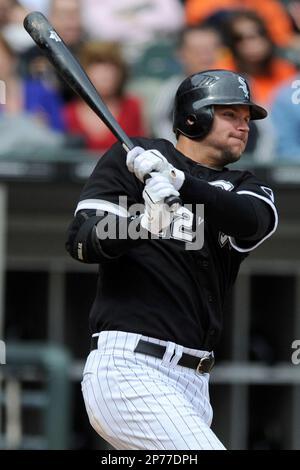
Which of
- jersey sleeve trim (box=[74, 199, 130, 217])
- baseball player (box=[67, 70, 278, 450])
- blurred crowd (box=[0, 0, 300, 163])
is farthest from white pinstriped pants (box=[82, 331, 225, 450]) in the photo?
blurred crowd (box=[0, 0, 300, 163])

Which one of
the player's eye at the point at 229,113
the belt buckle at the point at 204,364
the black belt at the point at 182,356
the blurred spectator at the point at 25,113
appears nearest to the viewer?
the black belt at the point at 182,356

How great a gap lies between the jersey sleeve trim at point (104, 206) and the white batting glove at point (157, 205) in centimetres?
20

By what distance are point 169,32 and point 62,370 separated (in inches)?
97.3

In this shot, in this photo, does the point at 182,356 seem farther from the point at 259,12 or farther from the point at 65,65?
the point at 259,12

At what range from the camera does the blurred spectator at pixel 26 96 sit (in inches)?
322

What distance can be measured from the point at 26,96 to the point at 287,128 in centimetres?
180

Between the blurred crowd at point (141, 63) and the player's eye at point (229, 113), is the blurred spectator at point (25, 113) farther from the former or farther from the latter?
the player's eye at point (229, 113)

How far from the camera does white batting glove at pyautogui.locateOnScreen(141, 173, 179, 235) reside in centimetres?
343

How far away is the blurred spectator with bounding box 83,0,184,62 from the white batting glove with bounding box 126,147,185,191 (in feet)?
16.0

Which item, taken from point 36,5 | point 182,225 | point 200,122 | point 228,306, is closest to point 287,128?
point 228,306

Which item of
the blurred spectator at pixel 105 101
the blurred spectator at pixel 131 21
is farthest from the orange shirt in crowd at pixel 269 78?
the blurred spectator at pixel 105 101

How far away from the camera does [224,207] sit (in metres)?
3.60

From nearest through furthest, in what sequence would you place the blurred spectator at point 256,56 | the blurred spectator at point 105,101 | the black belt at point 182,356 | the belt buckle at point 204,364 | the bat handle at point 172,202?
the bat handle at point 172,202 → the black belt at point 182,356 → the belt buckle at point 204,364 → the blurred spectator at point 105,101 → the blurred spectator at point 256,56
